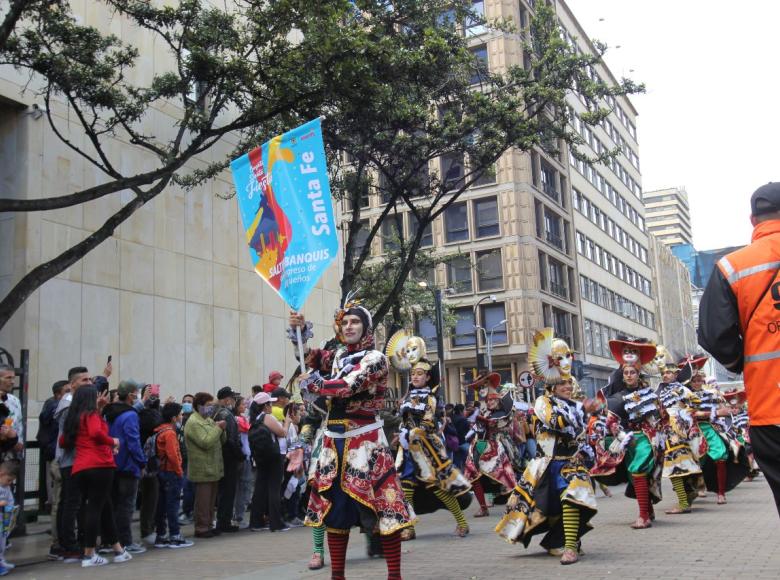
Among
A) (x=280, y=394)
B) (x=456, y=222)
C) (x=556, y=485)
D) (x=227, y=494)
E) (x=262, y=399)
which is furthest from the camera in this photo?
(x=456, y=222)

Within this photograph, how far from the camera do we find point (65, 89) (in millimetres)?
12719

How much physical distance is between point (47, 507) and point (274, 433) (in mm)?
4239

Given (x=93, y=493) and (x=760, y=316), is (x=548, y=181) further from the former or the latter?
(x=760, y=316)

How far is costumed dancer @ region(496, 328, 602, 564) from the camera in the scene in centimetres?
812

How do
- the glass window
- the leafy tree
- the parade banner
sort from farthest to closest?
1. the glass window
2. the leafy tree
3. the parade banner

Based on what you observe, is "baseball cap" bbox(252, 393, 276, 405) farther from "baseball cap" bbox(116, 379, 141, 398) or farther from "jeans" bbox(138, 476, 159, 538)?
"baseball cap" bbox(116, 379, 141, 398)

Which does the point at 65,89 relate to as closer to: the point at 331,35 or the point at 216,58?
the point at 216,58

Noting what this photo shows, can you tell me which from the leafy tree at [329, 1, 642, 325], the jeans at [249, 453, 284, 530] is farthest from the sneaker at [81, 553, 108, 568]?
the leafy tree at [329, 1, 642, 325]

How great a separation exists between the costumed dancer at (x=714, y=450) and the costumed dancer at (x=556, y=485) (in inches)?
214

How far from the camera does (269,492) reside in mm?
12367

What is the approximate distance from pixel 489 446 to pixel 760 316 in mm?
9764

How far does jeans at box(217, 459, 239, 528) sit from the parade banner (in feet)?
19.4

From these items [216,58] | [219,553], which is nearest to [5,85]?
[216,58]

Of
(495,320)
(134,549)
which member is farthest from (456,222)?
(134,549)
